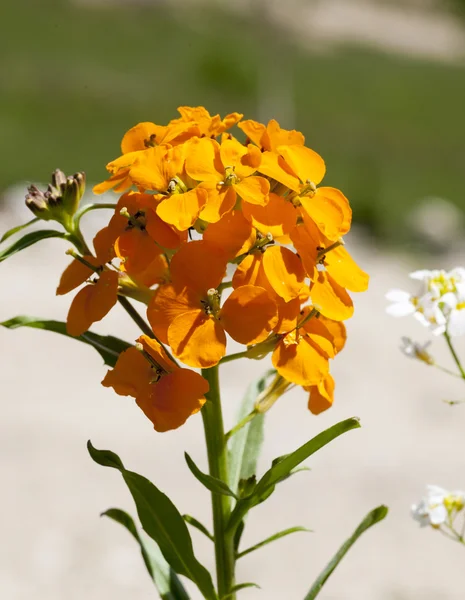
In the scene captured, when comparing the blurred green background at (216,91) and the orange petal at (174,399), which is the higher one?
the blurred green background at (216,91)

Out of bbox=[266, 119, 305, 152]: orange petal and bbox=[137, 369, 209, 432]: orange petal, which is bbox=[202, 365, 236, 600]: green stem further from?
bbox=[266, 119, 305, 152]: orange petal

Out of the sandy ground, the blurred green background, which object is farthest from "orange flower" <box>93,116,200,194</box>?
the blurred green background

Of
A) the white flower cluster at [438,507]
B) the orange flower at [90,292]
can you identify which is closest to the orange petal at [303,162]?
the orange flower at [90,292]

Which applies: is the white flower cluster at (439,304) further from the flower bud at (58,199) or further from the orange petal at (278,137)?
the flower bud at (58,199)

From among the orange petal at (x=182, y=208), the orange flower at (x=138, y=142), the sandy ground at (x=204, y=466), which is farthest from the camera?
the sandy ground at (x=204, y=466)

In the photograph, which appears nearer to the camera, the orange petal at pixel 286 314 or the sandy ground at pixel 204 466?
the orange petal at pixel 286 314

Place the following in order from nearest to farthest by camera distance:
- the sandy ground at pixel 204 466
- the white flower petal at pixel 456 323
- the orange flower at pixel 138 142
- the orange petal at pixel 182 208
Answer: the orange petal at pixel 182 208
the orange flower at pixel 138 142
the white flower petal at pixel 456 323
the sandy ground at pixel 204 466
